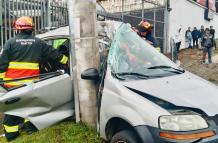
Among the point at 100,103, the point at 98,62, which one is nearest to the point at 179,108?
the point at 100,103

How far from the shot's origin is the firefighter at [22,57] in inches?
222

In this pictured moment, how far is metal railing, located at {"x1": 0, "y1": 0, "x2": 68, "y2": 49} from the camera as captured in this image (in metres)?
8.45

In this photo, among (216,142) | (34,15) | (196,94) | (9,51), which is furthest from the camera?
(34,15)

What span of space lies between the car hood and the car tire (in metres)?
0.44

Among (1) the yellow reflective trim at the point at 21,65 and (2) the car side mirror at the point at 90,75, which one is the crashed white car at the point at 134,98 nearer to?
(2) the car side mirror at the point at 90,75

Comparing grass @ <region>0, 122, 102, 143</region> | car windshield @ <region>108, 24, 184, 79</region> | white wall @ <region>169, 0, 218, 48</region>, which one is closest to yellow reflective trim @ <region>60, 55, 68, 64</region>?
grass @ <region>0, 122, 102, 143</region>

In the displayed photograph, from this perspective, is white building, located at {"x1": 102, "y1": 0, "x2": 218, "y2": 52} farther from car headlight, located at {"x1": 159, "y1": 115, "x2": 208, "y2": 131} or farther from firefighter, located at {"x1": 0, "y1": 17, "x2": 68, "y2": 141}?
car headlight, located at {"x1": 159, "y1": 115, "x2": 208, "y2": 131}

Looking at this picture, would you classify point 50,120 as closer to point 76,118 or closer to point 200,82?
point 76,118

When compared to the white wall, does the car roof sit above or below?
below

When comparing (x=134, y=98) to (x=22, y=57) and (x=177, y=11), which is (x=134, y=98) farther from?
(x=177, y=11)

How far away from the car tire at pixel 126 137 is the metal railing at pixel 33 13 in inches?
146

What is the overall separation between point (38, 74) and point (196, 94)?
260cm

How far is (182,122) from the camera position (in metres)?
3.60

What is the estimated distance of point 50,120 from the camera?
17.5ft
